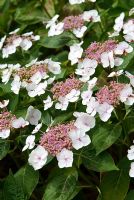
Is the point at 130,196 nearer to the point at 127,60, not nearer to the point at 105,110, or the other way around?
the point at 105,110

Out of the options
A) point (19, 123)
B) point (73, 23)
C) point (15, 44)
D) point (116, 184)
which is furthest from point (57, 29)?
point (116, 184)

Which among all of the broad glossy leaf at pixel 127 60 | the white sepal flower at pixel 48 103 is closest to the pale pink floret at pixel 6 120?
the white sepal flower at pixel 48 103

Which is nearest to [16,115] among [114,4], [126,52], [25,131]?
[25,131]

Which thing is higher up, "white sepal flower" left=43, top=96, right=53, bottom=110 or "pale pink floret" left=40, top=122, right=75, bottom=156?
"pale pink floret" left=40, top=122, right=75, bottom=156

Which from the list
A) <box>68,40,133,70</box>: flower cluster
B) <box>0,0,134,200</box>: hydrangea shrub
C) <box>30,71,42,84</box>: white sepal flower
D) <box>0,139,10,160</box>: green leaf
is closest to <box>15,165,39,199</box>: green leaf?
<box>0,0,134,200</box>: hydrangea shrub

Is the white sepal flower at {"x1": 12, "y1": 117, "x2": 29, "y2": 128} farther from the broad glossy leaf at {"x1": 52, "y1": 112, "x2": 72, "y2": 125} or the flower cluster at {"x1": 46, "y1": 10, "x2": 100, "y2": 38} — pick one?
the flower cluster at {"x1": 46, "y1": 10, "x2": 100, "y2": 38}

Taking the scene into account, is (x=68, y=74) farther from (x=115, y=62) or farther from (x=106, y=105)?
(x=106, y=105)
